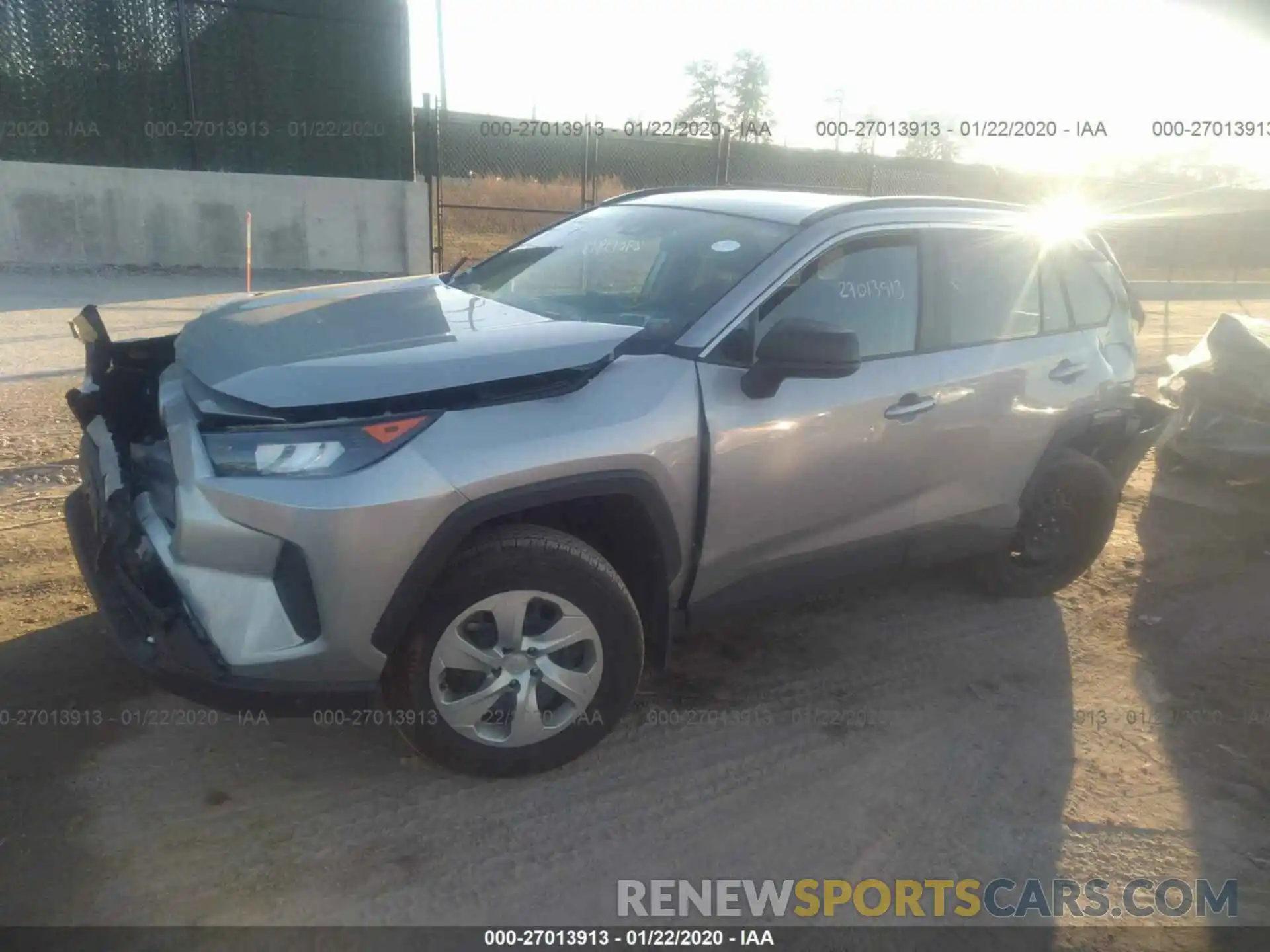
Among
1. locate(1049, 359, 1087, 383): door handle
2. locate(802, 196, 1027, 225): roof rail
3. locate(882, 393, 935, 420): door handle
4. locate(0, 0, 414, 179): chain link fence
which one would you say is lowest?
locate(882, 393, 935, 420): door handle

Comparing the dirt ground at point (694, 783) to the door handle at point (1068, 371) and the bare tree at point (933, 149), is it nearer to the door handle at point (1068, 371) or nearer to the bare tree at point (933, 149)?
A: the door handle at point (1068, 371)

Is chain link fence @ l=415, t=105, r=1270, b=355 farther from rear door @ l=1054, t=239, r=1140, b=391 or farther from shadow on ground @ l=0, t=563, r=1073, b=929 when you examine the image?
shadow on ground @ l=0, t=563, r=1073, b=929

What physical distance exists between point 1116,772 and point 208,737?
308 centimetres

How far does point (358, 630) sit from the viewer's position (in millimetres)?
2537

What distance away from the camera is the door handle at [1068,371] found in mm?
4066

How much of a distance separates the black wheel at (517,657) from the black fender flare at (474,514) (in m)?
0.08

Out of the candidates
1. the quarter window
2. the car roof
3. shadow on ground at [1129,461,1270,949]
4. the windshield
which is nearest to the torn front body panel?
shadow on ground at [1129,461,1270,949]

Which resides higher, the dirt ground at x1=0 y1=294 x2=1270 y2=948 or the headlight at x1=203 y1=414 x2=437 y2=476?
the headlight at x1=203 y1=414 x2=437 y2=476

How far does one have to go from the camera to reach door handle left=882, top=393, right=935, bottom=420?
136 inches

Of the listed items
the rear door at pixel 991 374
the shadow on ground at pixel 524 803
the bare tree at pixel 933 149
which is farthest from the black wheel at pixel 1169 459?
the bare tree at pixel 933 149

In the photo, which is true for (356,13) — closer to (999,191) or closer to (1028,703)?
(1028,703)

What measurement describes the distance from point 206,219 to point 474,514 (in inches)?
473

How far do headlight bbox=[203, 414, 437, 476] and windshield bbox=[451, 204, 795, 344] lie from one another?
1001 millimetres

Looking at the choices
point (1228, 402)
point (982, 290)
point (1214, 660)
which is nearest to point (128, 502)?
point (982, 290)
